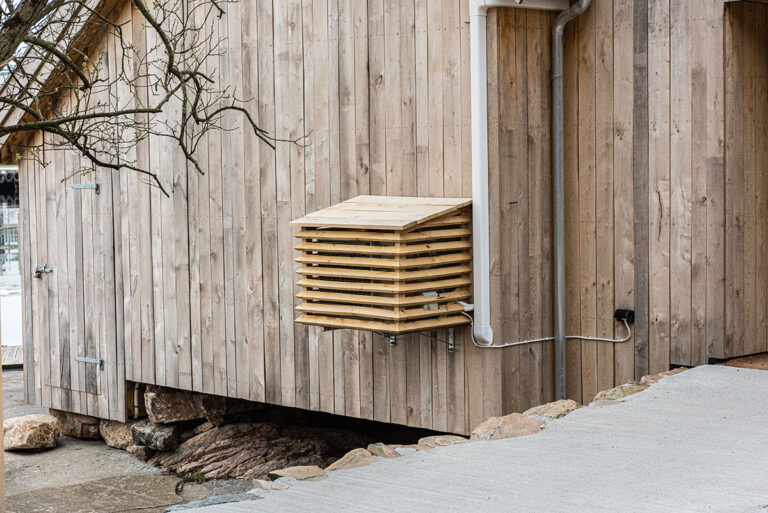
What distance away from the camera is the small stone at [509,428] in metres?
4.50

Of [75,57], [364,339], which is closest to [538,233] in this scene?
[364,339]

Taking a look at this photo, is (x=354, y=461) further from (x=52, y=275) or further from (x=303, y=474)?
(x=52, y=275)

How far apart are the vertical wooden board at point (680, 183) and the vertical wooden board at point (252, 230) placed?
2812 mm

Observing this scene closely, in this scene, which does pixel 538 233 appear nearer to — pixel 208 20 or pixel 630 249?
pixel 630 249

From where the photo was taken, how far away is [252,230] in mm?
7250

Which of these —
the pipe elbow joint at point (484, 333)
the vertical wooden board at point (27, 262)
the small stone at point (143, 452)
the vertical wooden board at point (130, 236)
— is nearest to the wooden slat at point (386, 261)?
the pipe elbow joint at point (484, 333)

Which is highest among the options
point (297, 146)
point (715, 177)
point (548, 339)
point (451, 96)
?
point (451, 96)

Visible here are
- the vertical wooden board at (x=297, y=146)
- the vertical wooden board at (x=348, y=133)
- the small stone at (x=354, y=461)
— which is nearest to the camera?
the small stone at (x=354, y=461)

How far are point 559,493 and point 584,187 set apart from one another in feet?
9.12

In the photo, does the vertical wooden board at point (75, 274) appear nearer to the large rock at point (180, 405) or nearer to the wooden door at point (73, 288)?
the wooden door at point (73, 288)

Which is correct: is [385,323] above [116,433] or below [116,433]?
above

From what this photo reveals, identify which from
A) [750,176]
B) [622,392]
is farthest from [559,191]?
[622,392]

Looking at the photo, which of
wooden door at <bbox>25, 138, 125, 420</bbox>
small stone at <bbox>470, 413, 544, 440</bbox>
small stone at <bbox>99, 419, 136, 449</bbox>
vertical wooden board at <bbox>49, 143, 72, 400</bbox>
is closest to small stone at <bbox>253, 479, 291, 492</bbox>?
small stone at <bbox>470, 413, 544, 440</bbox>

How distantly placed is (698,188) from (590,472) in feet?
7.46
